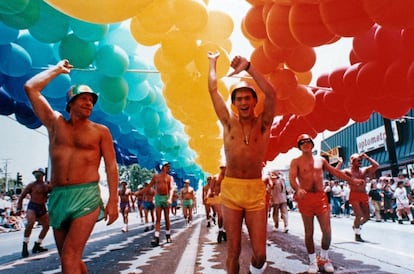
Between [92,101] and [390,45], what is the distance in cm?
375

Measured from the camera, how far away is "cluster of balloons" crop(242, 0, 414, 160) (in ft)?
12.0

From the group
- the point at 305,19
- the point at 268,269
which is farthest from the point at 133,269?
the point at 305,19

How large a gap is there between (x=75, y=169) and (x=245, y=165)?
1.63m

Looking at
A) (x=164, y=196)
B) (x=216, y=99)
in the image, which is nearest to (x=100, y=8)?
(x=216, y=99)

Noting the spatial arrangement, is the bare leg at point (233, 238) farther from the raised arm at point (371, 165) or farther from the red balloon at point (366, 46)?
the raised arm at point (371, 165)

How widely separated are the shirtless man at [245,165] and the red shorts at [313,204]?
1.95 m

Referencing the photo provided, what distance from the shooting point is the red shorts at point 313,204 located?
5.46 meters

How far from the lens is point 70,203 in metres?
3.26

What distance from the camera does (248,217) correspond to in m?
3.68

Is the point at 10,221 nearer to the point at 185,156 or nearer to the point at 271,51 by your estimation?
the point at 185,156

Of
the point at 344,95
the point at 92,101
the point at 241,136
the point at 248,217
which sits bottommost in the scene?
the point at 248,217

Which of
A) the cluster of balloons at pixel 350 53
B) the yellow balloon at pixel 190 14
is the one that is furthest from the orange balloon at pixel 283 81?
the yellow balloon at pixel 190 14

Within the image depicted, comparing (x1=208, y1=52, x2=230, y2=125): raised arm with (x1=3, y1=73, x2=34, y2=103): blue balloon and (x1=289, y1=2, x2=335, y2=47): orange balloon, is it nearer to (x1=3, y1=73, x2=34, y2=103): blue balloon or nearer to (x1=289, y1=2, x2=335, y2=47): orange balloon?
(x1=289, y1=2, x2=335, y2=47): orange balloon

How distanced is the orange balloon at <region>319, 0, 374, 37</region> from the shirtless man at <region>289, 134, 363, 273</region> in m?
2.32
